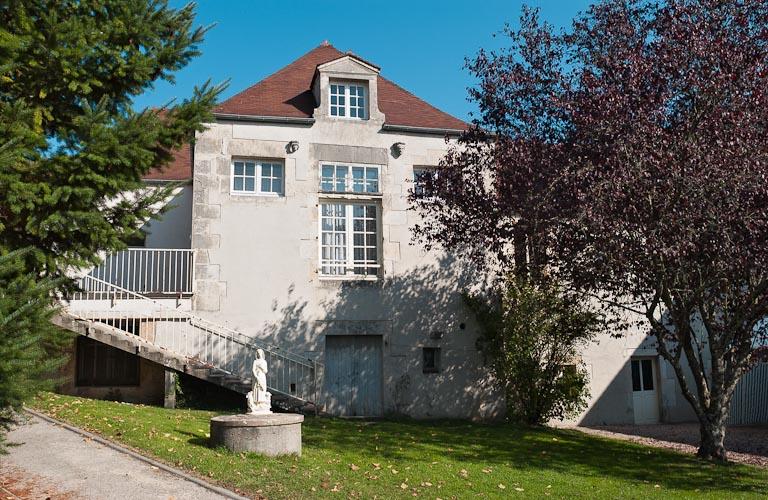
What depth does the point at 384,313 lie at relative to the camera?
47.6 feet

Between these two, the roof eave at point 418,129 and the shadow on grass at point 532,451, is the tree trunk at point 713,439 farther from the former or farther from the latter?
the roof eave at point 418,129

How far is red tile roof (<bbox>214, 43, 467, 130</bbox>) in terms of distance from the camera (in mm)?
14852

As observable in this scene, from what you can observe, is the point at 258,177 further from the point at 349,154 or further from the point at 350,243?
the point at 350,243

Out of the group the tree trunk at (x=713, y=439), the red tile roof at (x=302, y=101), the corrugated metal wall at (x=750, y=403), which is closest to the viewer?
the tree trunk at (x=713, y=439)

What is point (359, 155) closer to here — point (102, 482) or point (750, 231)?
point (750, 231)

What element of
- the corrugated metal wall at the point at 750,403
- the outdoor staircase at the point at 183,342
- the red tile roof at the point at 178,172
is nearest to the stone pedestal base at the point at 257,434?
the outdoor staircase at the point at 183,342

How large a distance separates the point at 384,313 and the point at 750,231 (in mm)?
7804

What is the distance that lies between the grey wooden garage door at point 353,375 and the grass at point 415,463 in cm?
194

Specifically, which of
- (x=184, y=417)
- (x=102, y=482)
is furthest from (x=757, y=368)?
(x=102, y=482)

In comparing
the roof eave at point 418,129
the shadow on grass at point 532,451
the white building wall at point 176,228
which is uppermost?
the roof eave at point 418,129

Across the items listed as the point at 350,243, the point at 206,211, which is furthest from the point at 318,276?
the point at 206,211

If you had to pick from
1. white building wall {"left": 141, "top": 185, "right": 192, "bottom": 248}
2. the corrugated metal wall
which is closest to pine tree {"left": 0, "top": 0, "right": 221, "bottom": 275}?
white building wall {"left": 141, "top": 185, "right": 192, "bottom": 248}

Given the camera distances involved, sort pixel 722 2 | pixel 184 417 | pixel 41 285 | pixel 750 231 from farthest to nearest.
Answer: pixel 184 417 < pixel 722 2 < pixel 750 231 < pixel 41 285

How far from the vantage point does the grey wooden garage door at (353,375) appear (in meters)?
14.2
